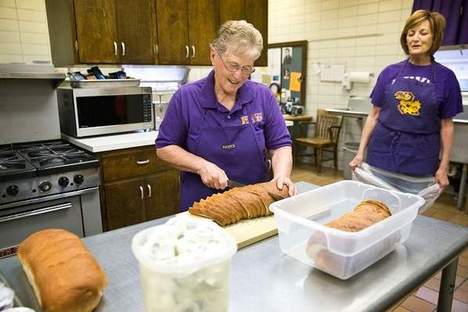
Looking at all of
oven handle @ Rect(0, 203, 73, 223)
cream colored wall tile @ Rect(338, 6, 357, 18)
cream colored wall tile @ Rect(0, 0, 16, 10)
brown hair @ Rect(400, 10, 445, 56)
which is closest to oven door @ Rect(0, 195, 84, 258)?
oven handle @ Rect(0, 203, 73, 223)

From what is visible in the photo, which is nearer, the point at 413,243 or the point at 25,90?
the point at 413,243

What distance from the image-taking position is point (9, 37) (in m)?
3.43

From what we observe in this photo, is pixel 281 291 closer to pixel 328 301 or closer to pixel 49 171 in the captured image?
pixel 328 301

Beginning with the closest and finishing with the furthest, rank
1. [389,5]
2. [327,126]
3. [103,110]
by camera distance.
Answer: [103,110] → [389,5] → [327,126]

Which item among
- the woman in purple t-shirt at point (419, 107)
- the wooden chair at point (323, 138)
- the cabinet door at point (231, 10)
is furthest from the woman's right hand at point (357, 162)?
the wooden chair at point (323, 138)

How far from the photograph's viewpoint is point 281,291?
0.88 metres

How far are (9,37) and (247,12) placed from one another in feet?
7.68

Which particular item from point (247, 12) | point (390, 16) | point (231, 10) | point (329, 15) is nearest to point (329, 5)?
point (329, 15)

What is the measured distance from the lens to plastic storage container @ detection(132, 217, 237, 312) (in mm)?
581

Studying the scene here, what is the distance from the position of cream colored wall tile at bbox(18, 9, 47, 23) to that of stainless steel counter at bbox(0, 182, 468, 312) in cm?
326

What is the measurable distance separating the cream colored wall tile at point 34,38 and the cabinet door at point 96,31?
1.43m

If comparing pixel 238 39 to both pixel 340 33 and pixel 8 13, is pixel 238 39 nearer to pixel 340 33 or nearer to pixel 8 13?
pixel 8 13

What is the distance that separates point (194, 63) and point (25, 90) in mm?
1364

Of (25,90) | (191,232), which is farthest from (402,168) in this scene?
(25,90)
